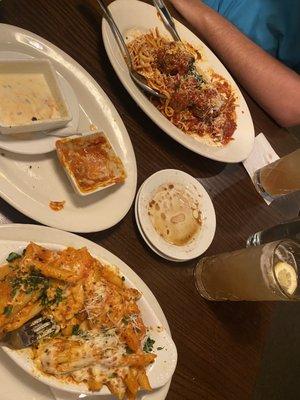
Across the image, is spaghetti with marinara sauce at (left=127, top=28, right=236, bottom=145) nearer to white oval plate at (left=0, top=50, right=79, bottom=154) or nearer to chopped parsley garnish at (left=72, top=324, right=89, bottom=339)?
white oval plate at (left=0, top=50, right=79, bottom=154)

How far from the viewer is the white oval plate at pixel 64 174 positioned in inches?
50.9

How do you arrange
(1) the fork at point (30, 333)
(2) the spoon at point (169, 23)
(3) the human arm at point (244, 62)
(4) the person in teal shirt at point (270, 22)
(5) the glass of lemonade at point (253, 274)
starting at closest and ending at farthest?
(1) the fork at point (30, 333) < (5) the glass of lemonade at point (253, 274) < (2) the spoon at point (169, 23) < (3) the human arm at point (244, 62) < (4) the person in teal shirt at point (270, 22)

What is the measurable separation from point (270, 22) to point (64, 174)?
1.90 m

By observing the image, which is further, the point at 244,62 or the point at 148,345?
the point at 244,62

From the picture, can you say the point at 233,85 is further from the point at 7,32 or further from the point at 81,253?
the point at 81,253

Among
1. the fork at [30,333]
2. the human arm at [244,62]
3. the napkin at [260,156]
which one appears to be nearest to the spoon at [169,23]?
the human arm at [244,62]

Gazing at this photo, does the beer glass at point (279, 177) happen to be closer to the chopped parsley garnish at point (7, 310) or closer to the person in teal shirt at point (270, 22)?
the person in teal shirt at point (270, 22)

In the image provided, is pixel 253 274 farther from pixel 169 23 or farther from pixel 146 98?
pixel 169 23

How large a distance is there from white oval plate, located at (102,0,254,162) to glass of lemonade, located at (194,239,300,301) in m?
0.46

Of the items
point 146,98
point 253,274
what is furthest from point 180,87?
point 253,274

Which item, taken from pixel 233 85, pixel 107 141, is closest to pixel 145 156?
pixel 107 141

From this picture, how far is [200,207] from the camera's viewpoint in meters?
1.76

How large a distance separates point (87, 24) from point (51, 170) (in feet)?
2.28

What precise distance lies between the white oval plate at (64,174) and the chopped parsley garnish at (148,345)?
0.38 m
